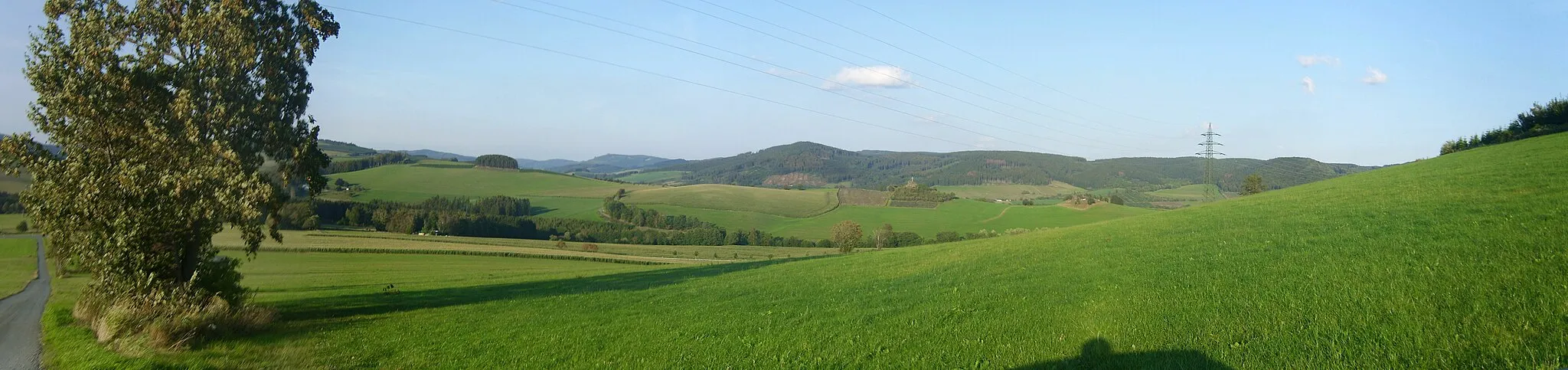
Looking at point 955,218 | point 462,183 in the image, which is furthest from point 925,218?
point 462,183

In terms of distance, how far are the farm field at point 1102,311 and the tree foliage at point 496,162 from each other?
360ft

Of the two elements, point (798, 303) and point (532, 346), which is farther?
point (798, 303)

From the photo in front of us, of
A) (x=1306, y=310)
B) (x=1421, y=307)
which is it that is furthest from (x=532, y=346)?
(x=1421, y=307)

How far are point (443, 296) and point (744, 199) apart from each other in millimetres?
98866

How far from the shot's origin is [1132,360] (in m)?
9.60

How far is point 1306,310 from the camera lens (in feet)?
34.8

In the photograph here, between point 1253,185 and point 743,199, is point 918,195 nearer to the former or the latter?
point 743,199

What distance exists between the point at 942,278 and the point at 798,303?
16.6 feet

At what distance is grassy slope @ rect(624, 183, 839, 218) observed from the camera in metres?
116

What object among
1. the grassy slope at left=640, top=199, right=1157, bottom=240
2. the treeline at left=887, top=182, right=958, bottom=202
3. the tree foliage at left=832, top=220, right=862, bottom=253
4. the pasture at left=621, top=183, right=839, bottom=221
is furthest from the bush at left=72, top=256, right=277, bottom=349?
the treeline at left=887, top=182, right=958, bottom=202

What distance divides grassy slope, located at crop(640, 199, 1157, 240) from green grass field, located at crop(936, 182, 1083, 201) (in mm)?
27634

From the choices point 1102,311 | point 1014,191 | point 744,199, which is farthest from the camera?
point 1014,191

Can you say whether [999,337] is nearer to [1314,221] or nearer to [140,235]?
[1314,221]

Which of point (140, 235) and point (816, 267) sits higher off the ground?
point (140, 235)
